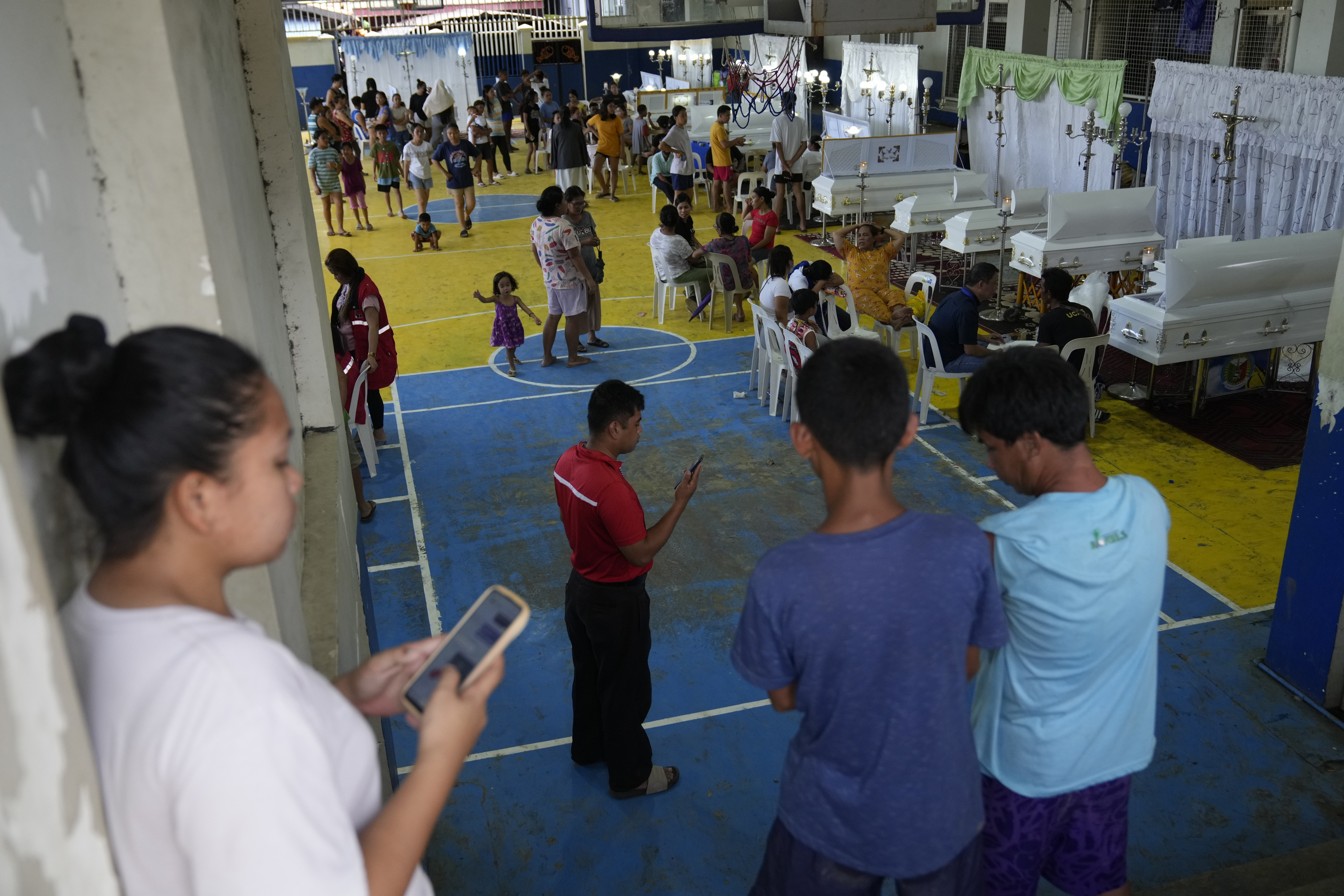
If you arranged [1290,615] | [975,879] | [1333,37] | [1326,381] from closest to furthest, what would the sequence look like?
1. [975,879]
2. [1326,381]
3. [1290,615]
4. [1333,37]

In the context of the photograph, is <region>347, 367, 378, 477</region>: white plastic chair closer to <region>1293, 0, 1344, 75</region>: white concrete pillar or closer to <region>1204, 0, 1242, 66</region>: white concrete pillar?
<region>1293, 0, 1344, 75</region>: white concrete pillar

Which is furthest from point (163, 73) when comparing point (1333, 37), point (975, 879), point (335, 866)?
point (1333, 37)

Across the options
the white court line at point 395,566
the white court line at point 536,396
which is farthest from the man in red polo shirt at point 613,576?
the white court line at point 536,396

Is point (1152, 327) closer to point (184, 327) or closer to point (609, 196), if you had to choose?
point (184, 327)

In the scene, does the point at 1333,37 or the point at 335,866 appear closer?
the point at 335,866

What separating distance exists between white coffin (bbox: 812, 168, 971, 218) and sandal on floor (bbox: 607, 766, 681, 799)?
359 inches

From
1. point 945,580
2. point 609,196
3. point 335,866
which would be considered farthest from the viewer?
point 609,196

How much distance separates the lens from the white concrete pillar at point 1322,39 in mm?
9586

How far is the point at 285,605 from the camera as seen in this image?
1.81 m

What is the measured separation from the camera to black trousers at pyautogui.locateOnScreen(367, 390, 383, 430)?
7.33m

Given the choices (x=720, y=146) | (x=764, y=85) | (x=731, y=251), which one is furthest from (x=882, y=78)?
(x=731, y=251)

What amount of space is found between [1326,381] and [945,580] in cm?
308

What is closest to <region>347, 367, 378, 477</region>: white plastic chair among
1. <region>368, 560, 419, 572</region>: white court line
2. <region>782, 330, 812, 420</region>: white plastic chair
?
<region>368, 560, 419, 572</region>: white court line

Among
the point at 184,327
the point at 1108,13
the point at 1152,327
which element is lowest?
the point at 1152,327
